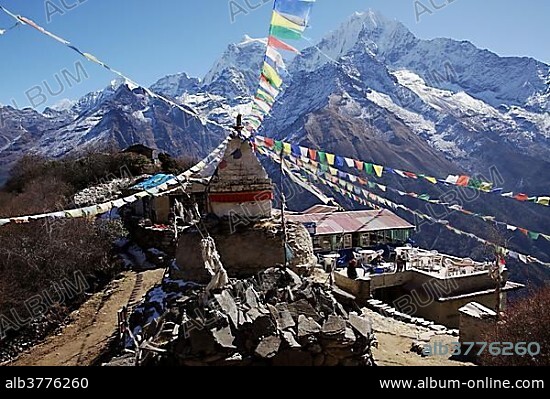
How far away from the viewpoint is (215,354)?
4.95 m

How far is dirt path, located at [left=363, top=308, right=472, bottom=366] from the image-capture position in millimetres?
7981

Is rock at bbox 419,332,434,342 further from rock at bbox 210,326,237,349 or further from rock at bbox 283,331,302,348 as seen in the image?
rock at bbox 210,326,237,349

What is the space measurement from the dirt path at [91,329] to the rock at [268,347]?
517cm

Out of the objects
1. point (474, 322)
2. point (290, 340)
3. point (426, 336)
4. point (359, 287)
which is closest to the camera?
point (290, 340)

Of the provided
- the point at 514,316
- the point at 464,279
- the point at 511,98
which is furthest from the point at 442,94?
the point at 514,316

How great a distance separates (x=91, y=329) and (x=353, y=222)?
441 inches

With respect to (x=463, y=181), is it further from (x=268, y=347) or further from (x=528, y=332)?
(x=268, y=347)

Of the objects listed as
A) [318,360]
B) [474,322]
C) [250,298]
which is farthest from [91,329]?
[474,322]

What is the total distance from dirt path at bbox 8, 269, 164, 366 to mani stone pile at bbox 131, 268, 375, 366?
4119 millimetres

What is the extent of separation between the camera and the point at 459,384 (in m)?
4.42

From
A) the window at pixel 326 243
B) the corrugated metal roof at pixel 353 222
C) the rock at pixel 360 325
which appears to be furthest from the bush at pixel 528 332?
the corrugated metal roof at pixel 353 222

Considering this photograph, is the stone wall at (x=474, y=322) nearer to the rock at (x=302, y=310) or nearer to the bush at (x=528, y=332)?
the bush at (x=528, y=332)

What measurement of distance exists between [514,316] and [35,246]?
1165cm

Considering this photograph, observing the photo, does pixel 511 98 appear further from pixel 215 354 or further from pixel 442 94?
pixel 215 354
